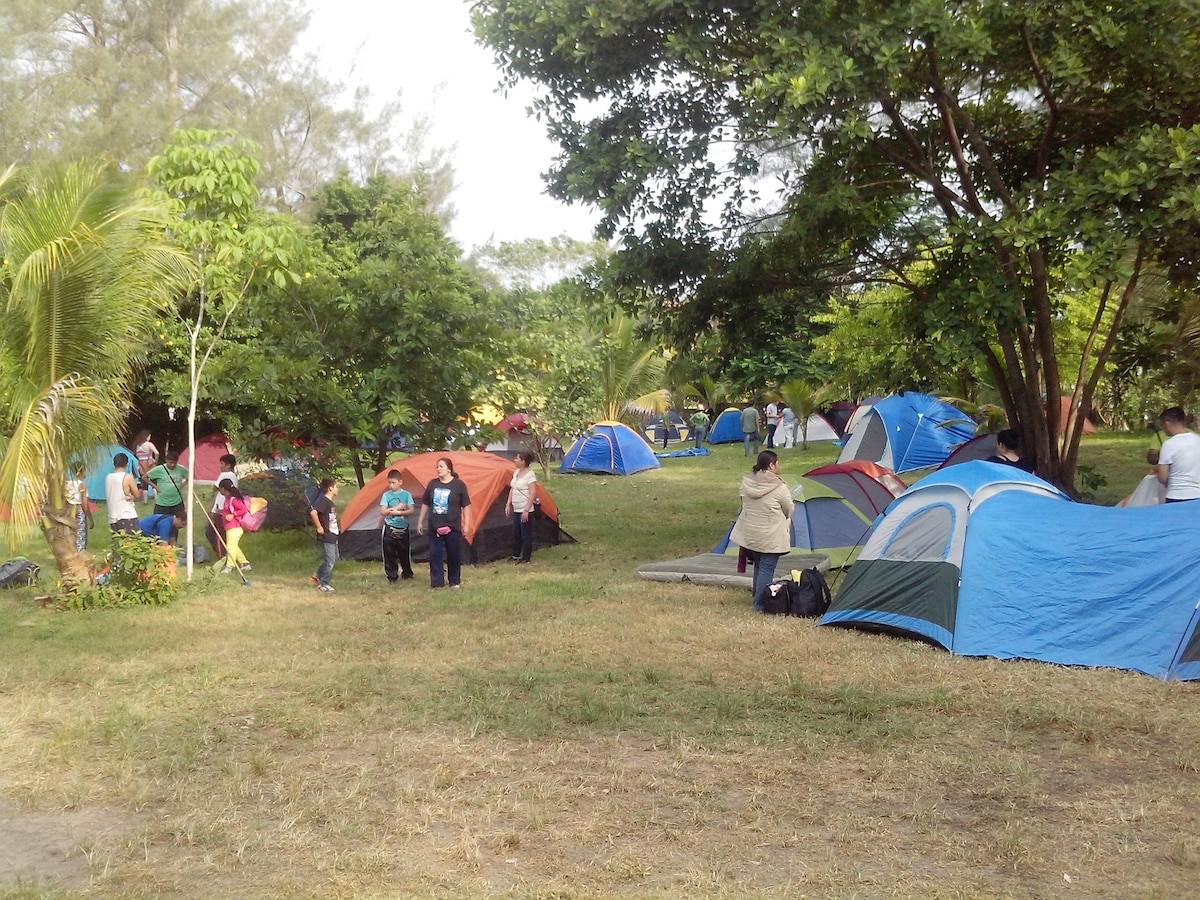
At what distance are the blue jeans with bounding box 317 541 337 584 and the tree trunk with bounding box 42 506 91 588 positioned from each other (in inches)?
86.9

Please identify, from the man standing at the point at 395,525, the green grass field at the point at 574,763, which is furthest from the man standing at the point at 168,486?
the green grass field at the point at 574,763

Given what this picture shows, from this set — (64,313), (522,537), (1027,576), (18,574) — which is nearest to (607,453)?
(522,537)

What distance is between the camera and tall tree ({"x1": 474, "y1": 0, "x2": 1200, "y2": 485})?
10.0 meters

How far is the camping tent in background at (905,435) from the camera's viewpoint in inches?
923

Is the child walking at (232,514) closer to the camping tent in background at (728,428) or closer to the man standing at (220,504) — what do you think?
the man standing at (220,504)

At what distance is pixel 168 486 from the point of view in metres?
12.8

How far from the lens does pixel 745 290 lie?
44.0ft

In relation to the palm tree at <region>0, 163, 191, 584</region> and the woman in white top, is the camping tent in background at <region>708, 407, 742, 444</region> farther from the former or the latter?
the palm tree at <region>0, 163, 191, 584</region>

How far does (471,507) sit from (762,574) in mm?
4575

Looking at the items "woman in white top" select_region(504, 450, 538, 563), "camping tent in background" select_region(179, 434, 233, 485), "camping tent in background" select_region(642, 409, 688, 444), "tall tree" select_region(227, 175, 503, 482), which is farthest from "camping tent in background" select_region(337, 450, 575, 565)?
"camping tent in background" select_region(642, 409, 688, 444)

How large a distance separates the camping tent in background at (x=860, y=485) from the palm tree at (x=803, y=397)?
16.2 metres

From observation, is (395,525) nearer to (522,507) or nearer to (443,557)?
(443,557)

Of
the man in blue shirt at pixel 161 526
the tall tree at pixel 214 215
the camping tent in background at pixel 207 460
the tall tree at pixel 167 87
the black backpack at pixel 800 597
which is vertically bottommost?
the black backpack at pixel 800 597

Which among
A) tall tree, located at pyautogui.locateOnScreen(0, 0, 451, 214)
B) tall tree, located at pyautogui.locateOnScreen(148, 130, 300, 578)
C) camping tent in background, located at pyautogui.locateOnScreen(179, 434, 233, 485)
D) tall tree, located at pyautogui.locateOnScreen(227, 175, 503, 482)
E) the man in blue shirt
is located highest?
tall tree, located at pyautogui.locateOnScreen(0, 0, 451, 214)
